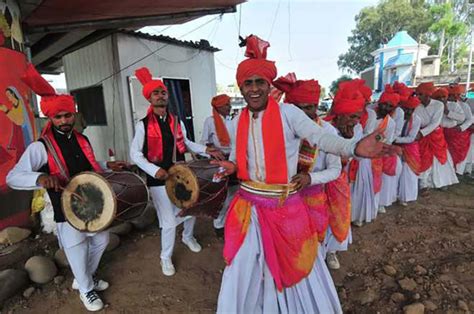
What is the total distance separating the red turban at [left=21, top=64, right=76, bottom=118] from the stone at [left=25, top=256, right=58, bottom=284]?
1.64 m

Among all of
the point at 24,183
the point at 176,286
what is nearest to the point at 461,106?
the point at 176,286

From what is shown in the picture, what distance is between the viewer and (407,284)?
2969 mm

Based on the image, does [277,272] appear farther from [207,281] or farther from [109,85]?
[109,85]

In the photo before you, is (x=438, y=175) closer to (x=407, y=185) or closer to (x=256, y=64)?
(x=407, y=185)

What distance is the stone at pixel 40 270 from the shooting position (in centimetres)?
314

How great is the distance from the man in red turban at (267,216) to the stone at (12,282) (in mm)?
2163

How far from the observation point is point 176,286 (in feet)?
10.1

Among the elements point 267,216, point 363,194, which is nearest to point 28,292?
point 267,216

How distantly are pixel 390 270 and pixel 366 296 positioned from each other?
0.58 meters

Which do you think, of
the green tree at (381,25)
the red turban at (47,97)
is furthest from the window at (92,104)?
the green tree at (381,25)

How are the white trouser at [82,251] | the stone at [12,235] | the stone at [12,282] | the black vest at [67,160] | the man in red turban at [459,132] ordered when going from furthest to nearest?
the man in red turban at [459,132], the stone at [12,235], the stone at [12,282], the white trouser at [82,251], the black vest at [67,160]

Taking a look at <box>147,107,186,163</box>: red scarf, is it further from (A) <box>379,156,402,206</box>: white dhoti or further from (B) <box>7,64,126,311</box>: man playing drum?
(A) <box>379,156,402,206</box>: white dhoti

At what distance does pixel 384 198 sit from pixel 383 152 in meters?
3.65

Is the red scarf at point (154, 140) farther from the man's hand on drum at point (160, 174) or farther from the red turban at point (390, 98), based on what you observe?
the red turban at point (390, 98)
